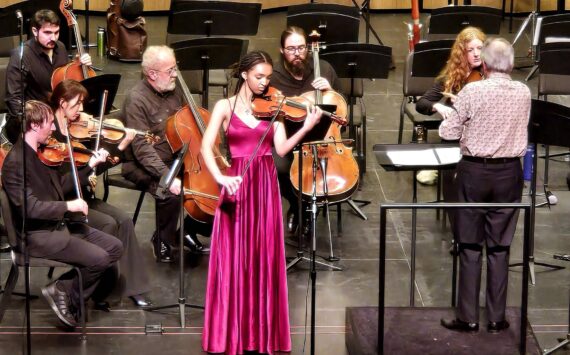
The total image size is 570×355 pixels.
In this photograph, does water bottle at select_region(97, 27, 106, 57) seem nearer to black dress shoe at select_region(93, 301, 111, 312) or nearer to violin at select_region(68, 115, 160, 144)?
violin at select_region(68, 115, 160, 144)

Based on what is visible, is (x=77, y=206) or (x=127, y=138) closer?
(x=77, y=206)

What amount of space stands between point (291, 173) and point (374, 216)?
1.21m

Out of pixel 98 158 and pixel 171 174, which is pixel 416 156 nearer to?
pixel 171 174

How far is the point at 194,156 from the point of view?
670 centimetres

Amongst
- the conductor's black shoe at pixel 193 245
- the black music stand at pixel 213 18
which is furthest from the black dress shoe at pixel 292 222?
the black music stand at pixel 213 18

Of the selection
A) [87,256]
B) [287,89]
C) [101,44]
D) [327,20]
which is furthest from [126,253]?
[101,44]

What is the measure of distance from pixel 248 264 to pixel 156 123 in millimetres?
1558

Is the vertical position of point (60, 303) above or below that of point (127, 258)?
below

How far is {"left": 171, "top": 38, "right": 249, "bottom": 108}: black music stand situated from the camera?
711 centimetres

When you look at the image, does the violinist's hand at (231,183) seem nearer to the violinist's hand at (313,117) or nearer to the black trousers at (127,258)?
the violinist's hand at (313,117)

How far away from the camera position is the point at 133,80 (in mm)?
10625

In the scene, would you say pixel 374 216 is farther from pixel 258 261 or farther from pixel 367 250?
pixel 258 261

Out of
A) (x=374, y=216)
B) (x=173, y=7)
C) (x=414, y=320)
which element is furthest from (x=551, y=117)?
(x=173, y=7)

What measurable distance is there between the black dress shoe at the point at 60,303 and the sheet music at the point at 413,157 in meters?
2.06
